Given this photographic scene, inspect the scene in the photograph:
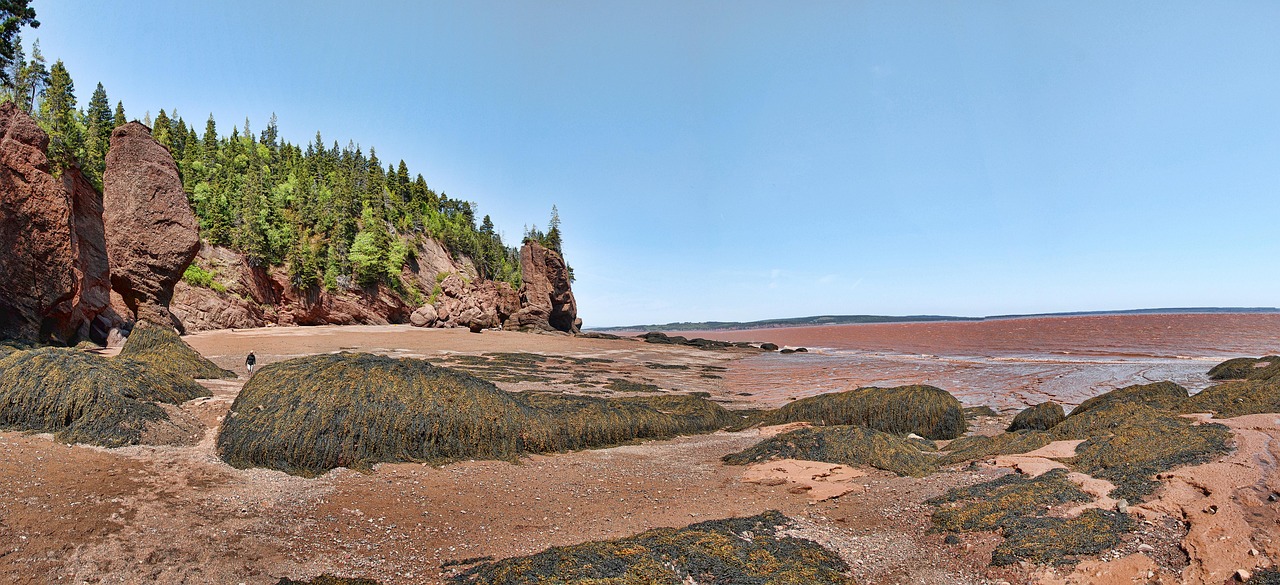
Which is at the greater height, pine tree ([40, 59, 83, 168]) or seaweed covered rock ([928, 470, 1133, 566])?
pine tree ([40, 59, 83, 168])

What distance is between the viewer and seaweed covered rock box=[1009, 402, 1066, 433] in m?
11.3

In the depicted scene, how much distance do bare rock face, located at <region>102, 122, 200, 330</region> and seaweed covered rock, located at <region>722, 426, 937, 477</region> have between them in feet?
99.4

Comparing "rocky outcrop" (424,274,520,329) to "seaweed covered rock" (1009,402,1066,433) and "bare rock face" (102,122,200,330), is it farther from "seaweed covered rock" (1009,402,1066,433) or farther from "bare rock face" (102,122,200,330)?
"seaweed covered rock" (1009,402,1066,433)

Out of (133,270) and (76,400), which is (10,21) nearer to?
(133,270)

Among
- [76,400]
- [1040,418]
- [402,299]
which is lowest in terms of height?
[1040,418]

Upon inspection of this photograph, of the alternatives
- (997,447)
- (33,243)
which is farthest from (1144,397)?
(33,243)

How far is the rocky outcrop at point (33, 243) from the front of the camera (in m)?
15.4

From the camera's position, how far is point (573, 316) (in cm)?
6103

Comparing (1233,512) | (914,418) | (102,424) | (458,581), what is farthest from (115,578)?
(914,418)

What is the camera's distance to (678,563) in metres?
4.17

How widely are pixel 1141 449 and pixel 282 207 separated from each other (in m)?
50.6

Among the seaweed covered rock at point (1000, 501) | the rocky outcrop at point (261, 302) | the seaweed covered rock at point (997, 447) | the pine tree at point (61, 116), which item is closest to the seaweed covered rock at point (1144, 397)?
the seaweed covered rock at point (997, 447)

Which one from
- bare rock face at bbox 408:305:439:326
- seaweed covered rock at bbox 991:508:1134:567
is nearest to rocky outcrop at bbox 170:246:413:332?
bare rock face at bbox 408:305:439:326

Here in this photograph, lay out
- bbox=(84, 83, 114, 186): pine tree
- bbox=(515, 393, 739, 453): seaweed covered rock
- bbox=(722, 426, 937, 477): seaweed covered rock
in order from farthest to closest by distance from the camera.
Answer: bbox=(84, 83, 114, 186): pine tree, bbox=(515, 393, 739, 453): seaweed covered rock, bbox=(722, 426, 937, 477): seaweed covered rock
